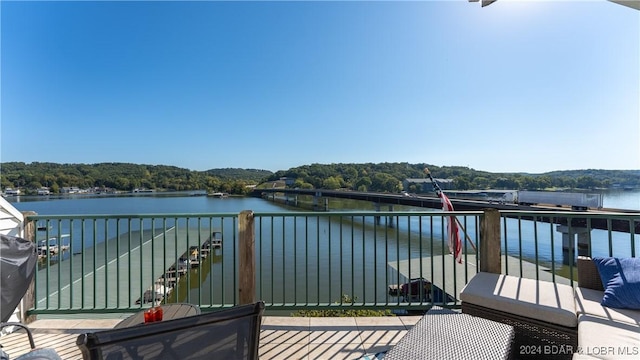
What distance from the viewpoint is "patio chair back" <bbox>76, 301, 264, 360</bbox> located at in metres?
0.81

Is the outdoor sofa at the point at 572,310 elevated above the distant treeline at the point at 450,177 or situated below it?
below

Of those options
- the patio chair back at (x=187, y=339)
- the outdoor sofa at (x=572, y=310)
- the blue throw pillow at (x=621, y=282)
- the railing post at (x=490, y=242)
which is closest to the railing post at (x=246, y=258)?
the patio chair back at (x=187, y=339)

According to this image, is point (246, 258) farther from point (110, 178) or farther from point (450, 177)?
point (110, 178)

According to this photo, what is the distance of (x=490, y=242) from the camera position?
8.70 ft

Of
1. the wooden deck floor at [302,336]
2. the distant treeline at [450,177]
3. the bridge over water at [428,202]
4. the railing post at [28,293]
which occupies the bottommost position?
the bridge over water at [428,202]

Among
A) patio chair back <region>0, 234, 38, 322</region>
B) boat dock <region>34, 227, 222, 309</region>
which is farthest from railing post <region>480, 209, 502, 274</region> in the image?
patio chair back <region>0, 234, 38, 322</region>

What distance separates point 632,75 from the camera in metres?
4.69

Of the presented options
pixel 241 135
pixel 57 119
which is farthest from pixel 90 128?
pixel 241 135

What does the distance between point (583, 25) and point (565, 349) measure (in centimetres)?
746

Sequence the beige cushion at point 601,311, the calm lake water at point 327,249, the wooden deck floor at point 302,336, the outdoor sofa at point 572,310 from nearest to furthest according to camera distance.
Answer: the outdoor sofa at point 572,310
the beige cushion at point 601,311
the wooden deck floor at point 302,336
the calm lake water at point 327,249

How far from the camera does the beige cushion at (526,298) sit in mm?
1790

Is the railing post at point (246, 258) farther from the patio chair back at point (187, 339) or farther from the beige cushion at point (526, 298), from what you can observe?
the beige cushion at point (526, 298)

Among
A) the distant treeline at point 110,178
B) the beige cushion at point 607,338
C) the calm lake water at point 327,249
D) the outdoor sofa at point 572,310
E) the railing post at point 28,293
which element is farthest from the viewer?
the distant treeline at point 110,178

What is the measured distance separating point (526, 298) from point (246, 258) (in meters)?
2.14
